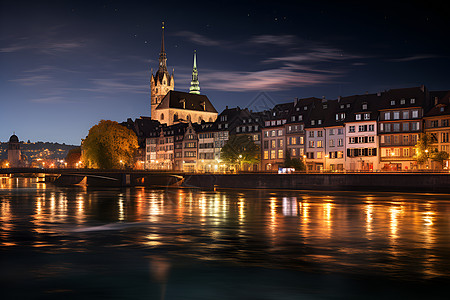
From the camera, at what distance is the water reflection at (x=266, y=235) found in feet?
74.3

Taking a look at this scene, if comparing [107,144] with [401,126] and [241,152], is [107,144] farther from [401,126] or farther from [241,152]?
[401,126]

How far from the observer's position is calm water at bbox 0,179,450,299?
17594 millimetres

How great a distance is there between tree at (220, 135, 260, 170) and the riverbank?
15745 millimetres

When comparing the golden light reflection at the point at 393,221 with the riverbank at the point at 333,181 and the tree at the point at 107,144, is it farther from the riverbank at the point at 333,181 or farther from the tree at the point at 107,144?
the tree at the point at 107,144

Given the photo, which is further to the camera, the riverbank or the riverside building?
the riverside building

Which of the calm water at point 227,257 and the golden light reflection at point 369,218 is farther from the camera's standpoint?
the golden light reflection at point 369,218

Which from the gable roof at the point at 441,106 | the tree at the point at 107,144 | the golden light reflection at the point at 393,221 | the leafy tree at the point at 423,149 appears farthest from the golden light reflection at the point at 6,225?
the gable roof at the point at 441,106

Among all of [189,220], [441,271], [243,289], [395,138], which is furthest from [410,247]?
[395,138]

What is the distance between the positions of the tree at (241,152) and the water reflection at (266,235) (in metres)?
70.1

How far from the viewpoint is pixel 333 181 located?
8400 centimetres

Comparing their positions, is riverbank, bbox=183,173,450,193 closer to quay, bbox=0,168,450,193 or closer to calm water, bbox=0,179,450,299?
quay, bbox=0,168,450,193

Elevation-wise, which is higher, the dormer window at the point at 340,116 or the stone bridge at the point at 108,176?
the dormer window at the point at 340,116

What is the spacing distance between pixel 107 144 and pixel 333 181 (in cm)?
5566

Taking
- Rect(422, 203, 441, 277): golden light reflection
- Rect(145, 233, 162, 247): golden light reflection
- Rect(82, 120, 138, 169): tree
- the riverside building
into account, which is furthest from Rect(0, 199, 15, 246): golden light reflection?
Rect(82, 120, 138, 169): tree
